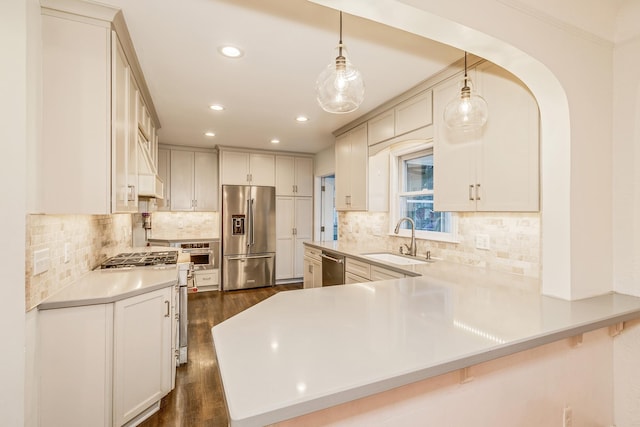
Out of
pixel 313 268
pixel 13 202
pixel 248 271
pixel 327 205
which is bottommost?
pixel 248 271

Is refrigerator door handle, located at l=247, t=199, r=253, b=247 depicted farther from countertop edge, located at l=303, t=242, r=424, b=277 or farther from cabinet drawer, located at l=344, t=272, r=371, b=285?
cabinet drawer, located at l=344, t=272, r=371, b=285

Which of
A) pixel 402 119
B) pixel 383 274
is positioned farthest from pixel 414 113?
pixel 383 274

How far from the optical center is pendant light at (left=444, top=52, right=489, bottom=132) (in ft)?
6.13

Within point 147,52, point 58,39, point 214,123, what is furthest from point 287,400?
point 214,123

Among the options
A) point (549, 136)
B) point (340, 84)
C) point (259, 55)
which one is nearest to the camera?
point (340, 84)

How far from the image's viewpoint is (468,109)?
1886 mm

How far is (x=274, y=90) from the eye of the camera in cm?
278

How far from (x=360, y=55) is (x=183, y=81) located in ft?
5.05

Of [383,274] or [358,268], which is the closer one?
[383,274]

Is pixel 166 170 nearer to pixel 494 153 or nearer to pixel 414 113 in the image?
pixel 414 113

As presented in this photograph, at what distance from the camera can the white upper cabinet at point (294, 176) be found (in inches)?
222

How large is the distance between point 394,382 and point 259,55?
2174mm

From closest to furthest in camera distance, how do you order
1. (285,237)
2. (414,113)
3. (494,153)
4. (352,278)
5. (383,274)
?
Answer: (494,153)
(383,274)
(414,113)
(352,278)
(285,237)

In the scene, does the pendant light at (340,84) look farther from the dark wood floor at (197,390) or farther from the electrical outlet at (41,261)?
the electrical outlet at (41,261)
